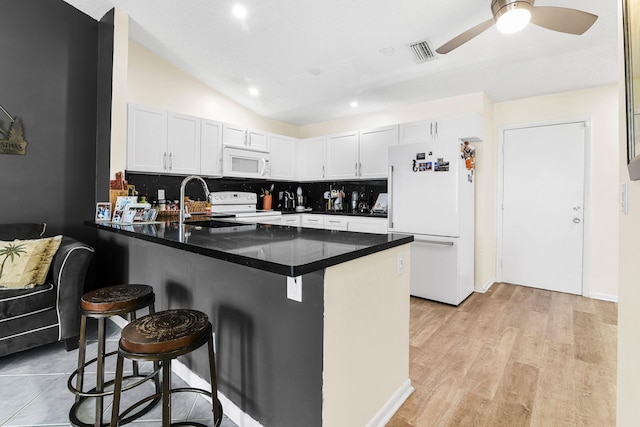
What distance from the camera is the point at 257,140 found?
4.59m

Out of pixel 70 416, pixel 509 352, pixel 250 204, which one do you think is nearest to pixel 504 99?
pixel 509 352

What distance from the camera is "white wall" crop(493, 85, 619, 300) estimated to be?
3541 millimetres

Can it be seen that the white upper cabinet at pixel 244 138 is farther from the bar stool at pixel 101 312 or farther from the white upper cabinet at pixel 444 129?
the bar stool at pixel 101 312

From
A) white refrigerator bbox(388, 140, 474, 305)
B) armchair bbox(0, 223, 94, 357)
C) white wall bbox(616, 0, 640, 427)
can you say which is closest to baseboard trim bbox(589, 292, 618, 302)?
white refrigerator bbox(388, 140, 474, 305)

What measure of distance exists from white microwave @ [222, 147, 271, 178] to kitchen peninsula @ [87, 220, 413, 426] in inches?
88.9

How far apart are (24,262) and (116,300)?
1.24 metres

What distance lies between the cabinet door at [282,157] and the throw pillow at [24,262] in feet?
9.78

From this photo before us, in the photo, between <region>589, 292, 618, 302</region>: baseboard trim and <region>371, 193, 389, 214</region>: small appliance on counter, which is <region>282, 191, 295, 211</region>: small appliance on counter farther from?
<region>589, 292, 618, 302</region>: baseboard trim

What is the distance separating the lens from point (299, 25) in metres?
2.91

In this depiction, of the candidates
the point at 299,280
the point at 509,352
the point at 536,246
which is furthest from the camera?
the point at 536,246

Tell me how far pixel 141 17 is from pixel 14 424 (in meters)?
3.31

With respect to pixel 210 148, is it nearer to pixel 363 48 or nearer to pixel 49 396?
pixel 363 48

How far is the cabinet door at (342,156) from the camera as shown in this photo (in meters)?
4.62

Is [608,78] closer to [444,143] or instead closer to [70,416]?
[444,143]
